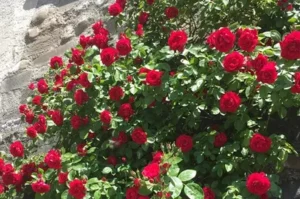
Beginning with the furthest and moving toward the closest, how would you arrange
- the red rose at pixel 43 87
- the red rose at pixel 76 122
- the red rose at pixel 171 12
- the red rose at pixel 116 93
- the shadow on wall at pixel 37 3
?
the shadow on wall at pixel 37 3 → the red rose at pixel 43 87 → the red rose at pixel 171 12 → the red rose at pixel 76 122 → the red rose at pixel 116 93

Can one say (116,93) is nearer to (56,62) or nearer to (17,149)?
(17,149)

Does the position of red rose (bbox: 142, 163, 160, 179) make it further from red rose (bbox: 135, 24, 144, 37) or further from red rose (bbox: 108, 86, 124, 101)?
red rose (bbox: 135, 24, 144, 37)

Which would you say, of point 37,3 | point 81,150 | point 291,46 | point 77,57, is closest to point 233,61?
point 291,46

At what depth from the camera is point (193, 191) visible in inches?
72.1

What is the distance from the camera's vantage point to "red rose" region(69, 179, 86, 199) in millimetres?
2029

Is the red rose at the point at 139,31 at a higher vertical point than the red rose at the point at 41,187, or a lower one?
higher

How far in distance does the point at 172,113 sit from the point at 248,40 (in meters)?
0.53

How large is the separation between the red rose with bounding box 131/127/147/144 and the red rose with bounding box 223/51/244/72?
1.51ft

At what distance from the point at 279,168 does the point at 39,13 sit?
251cm

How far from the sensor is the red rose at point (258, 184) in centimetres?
176

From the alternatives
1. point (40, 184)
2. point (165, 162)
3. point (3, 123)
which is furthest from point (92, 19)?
point (165, 162)

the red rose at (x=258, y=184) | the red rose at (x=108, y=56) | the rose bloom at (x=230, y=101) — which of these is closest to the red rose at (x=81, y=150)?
the red rose at (x=108, y=56)

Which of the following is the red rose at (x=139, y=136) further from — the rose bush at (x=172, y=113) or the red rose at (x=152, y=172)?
the red rose at (x=152, y=172)

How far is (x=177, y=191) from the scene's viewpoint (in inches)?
71.1
